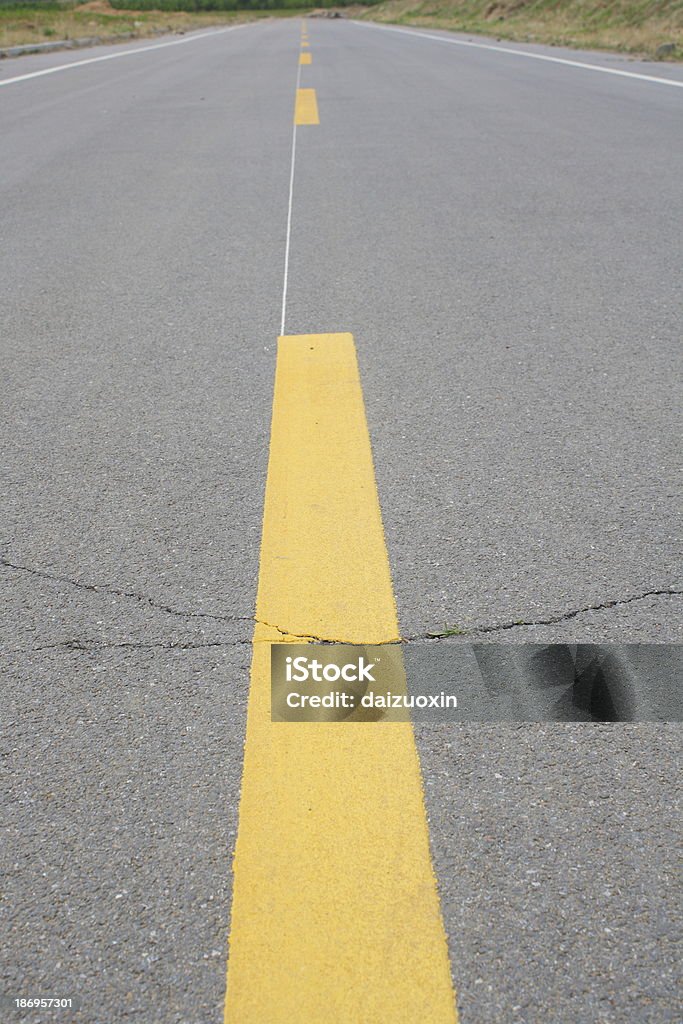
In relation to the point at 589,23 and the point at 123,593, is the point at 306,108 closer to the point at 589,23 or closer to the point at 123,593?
the point at 123,593

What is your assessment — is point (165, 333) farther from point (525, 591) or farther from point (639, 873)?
point (639, 873)

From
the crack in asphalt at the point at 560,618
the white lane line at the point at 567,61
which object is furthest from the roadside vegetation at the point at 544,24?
the crack in asphalt at the point at 560,618

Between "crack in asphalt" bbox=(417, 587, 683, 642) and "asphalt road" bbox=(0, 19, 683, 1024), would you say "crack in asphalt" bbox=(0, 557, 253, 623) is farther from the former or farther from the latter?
"crack in asphalt" bbox=(417, 587, 683, 642)

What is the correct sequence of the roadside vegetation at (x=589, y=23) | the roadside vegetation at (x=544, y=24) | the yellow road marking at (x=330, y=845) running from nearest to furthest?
the yellow road marking at (x=330, y=845) < the roadside vegetation at (x=589, y=23) < the roadside vegetation at (x=544, y=24)

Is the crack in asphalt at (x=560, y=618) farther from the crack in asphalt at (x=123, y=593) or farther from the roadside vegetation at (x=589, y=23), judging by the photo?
the roadside vegetation at (x=589, y=23)

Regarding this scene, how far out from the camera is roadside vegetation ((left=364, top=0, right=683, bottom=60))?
19891 mm

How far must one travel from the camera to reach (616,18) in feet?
84.8

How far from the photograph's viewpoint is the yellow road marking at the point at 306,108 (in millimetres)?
9548

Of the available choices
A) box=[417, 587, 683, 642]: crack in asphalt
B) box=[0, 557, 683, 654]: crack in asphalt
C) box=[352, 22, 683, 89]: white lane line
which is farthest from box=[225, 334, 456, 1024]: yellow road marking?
box=[352, 22, 683, 89]: white lane line

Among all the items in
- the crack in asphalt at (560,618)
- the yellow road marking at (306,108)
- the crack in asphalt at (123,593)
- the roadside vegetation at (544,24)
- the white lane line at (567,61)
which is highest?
the roadside vegetation at (544,24)

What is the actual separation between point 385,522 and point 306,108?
9.36 metres

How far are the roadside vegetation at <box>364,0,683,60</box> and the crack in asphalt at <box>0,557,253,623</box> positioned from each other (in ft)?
57.9

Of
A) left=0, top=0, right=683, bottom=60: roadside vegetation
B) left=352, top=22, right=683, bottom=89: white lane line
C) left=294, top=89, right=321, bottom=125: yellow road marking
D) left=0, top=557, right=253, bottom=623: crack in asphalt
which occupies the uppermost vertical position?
left=0, top=0, right=683, bottom=60: roadside vegetation

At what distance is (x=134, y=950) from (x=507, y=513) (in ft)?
4.73
